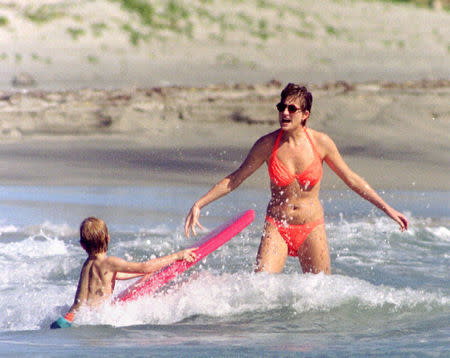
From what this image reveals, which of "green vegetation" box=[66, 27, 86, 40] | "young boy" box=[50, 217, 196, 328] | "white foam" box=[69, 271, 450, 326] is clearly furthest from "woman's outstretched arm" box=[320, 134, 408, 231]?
"green vegetation" box=[66, 27, 86, 40]

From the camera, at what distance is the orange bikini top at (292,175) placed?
18.4ft

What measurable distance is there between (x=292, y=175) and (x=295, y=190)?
105mm

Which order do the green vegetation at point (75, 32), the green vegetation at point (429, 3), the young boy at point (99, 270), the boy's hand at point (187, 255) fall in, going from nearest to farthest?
1. the young boy at point (99, 270)
2. the boy's hand at point (187, 255)
3. the green vegetation at point (75, 32)
4. the green vegetation at point (429, 3)

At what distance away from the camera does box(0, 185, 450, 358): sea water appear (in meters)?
4.73

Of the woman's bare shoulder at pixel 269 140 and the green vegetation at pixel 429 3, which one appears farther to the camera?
the green vegetation at pixel 429 3

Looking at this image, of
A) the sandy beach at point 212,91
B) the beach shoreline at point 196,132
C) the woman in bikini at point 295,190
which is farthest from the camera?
the sandy beach at point 212,91

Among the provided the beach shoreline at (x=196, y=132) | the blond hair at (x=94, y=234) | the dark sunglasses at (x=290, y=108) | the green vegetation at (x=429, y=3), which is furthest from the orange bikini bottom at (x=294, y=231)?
the green vegetation at (x=429, y=3)

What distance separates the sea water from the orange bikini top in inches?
23.7

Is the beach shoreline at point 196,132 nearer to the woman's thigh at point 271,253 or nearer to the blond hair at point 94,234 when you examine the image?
the woman's thigh at point 271,253

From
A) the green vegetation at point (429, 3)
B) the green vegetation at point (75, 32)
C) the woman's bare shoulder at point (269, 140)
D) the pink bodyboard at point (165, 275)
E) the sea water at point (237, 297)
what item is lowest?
the sea water at point (237, 297)

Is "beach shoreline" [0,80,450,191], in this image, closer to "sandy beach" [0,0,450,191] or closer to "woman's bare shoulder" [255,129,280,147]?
"sandy beach" [0,0,450,191]

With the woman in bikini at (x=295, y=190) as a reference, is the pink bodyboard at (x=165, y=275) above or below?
below

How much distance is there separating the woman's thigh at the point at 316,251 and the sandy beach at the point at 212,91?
451cm

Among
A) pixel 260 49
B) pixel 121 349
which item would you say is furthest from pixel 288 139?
pixel 260 49
